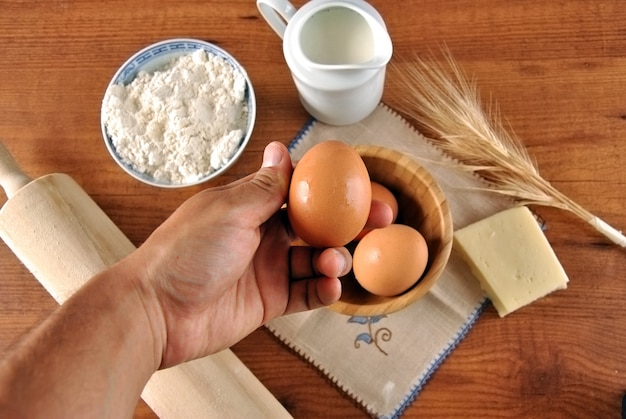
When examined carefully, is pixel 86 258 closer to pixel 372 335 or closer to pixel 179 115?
pixel 179 115

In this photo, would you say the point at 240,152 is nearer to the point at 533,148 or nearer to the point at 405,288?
the point at 405,288

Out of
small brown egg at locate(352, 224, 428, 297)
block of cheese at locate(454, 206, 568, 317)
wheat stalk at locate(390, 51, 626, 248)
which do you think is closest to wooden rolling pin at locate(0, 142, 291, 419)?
small brown egg at locate(352, 224, 428, 297)

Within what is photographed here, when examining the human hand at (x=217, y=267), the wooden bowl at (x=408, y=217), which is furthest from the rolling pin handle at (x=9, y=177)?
the wooden bowl at (x=408, y=217)

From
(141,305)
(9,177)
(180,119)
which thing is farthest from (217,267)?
(9,177)

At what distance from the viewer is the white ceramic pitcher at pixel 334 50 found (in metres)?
0.82

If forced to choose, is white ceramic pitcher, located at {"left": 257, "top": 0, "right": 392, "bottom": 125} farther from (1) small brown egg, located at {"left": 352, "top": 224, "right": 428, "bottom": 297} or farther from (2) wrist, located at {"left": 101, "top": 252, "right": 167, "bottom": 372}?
(2) wrist, located at {"left": 101, "top": 252, "right": 167, "bottom": 372}

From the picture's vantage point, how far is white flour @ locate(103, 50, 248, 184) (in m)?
0.95

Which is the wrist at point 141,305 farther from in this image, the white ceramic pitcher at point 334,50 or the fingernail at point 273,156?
the white ceramic pitcher at point 334,50

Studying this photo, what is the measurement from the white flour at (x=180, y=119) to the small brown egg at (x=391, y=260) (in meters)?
0.32

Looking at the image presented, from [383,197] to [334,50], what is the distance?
10.6 inches

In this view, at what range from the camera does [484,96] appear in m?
1.02

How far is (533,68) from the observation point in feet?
3.34

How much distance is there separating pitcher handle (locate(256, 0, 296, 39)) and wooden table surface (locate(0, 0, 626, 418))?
0.44 ft

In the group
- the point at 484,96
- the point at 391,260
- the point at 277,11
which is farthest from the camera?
the point at 484,96
